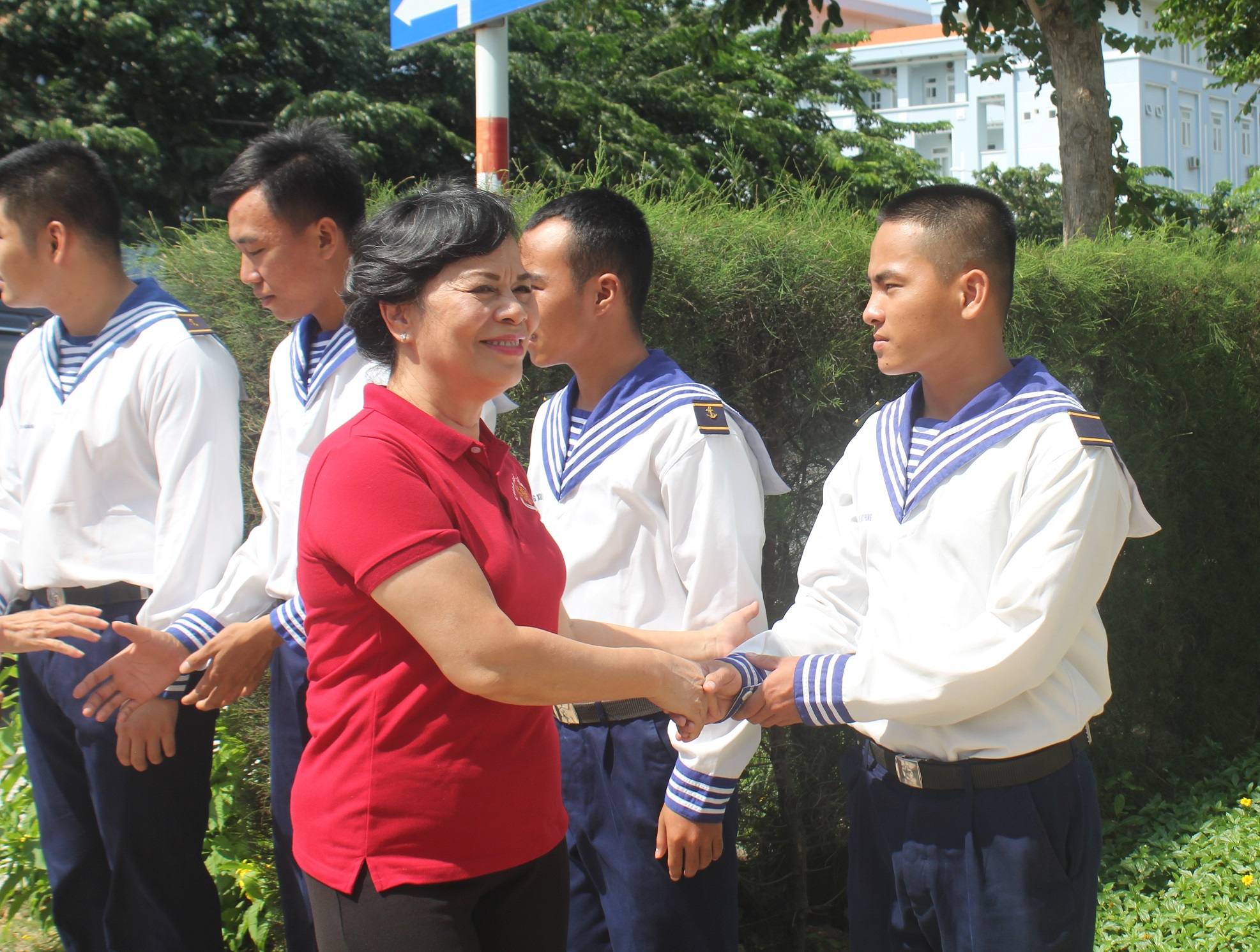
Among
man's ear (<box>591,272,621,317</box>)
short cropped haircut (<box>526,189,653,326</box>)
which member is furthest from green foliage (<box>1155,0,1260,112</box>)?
man's ear (<box>591,272,621,317</box>)

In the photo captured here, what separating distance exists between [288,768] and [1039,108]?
4654cm

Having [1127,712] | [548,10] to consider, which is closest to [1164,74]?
[548,10]

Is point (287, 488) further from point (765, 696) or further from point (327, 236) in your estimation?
point (765, 696)

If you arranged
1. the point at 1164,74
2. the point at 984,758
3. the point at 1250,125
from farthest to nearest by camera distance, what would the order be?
the point at 1250,125, the point at 1164,74, the point at 984,758

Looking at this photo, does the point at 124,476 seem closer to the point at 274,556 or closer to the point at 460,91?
the point at 274,556

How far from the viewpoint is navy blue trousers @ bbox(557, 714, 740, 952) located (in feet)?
7.85

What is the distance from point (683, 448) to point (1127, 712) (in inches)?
111

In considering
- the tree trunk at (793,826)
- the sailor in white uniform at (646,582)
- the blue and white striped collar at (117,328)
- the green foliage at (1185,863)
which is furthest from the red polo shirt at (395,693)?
the green foliage at (1185,863)

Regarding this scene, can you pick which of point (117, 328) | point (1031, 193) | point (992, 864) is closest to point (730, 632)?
point (992, 864)

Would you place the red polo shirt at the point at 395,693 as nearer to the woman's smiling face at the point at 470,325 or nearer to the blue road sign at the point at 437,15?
the woman's smiling face at the point at 470,325

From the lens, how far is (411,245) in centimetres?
186

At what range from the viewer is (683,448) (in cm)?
243

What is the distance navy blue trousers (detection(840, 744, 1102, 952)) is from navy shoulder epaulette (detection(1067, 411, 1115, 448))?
0.62 m

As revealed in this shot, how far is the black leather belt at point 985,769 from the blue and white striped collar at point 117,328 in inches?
79.4
